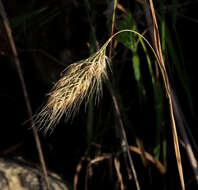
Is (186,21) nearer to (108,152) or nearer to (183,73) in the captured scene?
(183,73)

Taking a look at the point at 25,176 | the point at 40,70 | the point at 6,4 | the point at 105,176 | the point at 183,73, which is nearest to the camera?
the point at 183,73

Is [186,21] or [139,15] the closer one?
[139,15]

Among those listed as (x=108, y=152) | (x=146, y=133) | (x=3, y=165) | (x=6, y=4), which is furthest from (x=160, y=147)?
(x=6, y=4)

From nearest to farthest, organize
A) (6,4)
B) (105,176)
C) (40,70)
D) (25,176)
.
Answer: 1. (25,176)
2. (105,176)
3. (40,70)
4. (6,4)

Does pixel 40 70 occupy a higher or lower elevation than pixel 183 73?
higher

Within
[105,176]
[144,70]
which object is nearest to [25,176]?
[105,176]


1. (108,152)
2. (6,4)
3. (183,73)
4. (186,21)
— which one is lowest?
(108,152)
